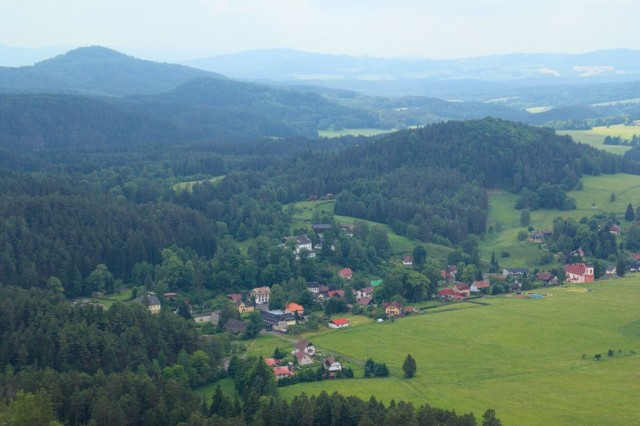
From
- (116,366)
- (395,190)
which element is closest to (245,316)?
(116,366)

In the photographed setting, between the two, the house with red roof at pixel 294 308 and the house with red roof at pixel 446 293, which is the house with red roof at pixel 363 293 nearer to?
the house with red roof at pixel 446 293

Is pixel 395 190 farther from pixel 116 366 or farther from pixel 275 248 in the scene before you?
pixel 116 366

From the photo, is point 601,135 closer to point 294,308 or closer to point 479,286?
point 479,286

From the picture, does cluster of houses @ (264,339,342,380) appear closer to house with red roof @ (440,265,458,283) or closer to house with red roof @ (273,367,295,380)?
house with red roof @ (273,367,295,380)

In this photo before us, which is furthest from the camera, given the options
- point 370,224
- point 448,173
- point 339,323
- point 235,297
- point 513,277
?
point 448,173

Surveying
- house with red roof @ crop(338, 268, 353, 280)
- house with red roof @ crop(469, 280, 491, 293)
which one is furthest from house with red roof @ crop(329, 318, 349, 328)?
house with red roof @ crop(469, 280, 491, 293)

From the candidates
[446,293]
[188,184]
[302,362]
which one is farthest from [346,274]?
[188,184]
